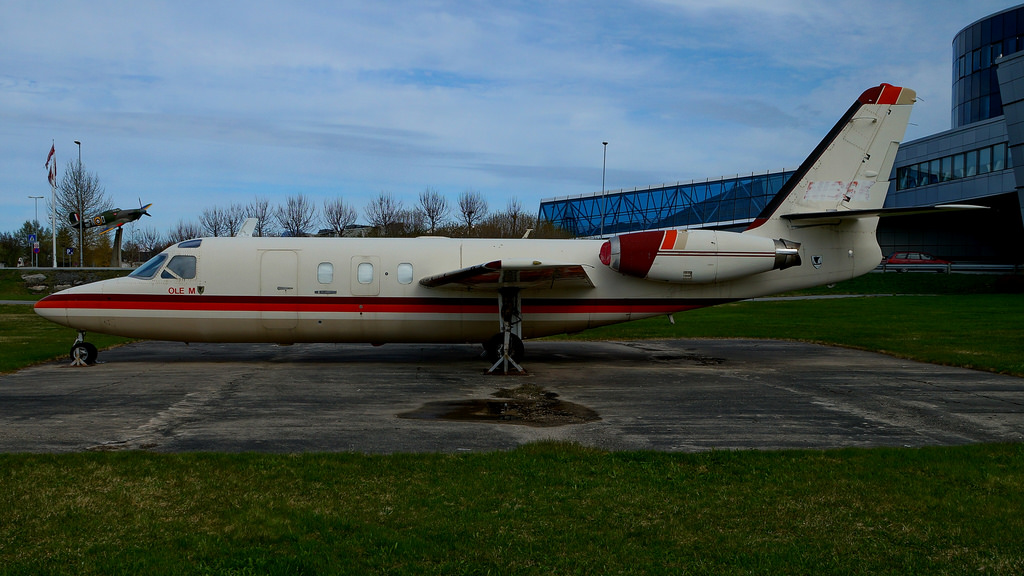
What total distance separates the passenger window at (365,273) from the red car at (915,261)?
5433 cm

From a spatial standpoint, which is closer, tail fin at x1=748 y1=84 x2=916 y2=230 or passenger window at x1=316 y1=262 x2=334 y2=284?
passenger window at x1=316 y1=262 x2=334 y2=284

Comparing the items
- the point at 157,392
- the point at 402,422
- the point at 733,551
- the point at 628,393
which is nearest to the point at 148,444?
the point at 402,422

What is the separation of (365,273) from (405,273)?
93cm

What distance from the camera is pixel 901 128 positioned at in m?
17.8

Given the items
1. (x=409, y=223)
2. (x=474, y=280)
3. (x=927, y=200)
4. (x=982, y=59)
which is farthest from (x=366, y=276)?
(x=982, y=59)

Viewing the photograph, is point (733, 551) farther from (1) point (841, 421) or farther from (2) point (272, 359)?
(2) point (272, 359)

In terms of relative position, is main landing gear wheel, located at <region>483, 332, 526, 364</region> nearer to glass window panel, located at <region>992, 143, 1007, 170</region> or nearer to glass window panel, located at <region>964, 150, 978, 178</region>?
glass window panel, located at <region>992, 143, 1007, 170</region>

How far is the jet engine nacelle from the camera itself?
54.4 feet

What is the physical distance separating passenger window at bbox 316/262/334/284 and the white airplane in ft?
0.08

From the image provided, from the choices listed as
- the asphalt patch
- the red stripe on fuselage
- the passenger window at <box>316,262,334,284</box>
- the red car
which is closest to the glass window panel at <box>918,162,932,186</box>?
the red car

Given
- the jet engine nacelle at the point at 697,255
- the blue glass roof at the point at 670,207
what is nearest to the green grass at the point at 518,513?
the jet engine nacelle at the point at 697,255

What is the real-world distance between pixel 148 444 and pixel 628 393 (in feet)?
25.5

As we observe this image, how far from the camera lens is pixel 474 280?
16109 millimetres

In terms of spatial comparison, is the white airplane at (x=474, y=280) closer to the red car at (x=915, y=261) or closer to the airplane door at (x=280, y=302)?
the airplane door at (x=280, y=302)
